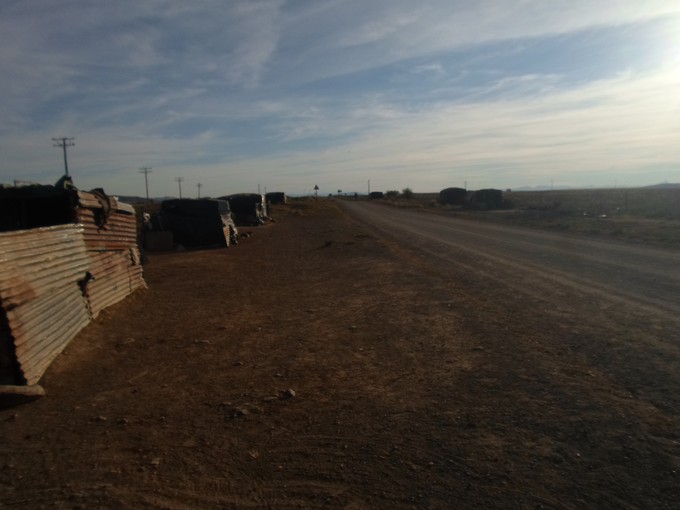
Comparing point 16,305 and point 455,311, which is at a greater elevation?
point 16,305

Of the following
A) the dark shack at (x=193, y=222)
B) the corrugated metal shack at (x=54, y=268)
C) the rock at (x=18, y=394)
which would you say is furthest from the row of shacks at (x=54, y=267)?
the dark shack at (x=193, y=222)

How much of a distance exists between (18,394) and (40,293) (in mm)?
1340

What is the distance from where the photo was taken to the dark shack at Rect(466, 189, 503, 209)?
2026 inches

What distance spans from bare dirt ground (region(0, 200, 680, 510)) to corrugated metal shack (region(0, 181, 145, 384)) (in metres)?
0.41

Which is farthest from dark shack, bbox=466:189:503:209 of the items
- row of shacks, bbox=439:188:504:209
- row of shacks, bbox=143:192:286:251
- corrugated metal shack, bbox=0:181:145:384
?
corrugated metal shack, bbox=0:181:145:384

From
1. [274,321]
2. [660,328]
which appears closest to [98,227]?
[274,321]

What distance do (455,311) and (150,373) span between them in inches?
181

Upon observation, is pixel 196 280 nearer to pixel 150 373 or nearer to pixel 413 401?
pixel 150 373

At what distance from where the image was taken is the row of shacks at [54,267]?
5.66m

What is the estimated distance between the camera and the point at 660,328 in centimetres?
713

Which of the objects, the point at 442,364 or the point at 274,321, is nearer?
the point at 442,364

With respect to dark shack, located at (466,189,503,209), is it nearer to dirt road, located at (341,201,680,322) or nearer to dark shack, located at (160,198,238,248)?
dirt road, located at (341,201,680,322)

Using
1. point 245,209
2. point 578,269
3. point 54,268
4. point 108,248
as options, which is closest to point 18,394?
point 54,268

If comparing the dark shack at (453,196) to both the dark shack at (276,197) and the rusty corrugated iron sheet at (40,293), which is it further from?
the rusty corrugated iron sheet at (40,293)
